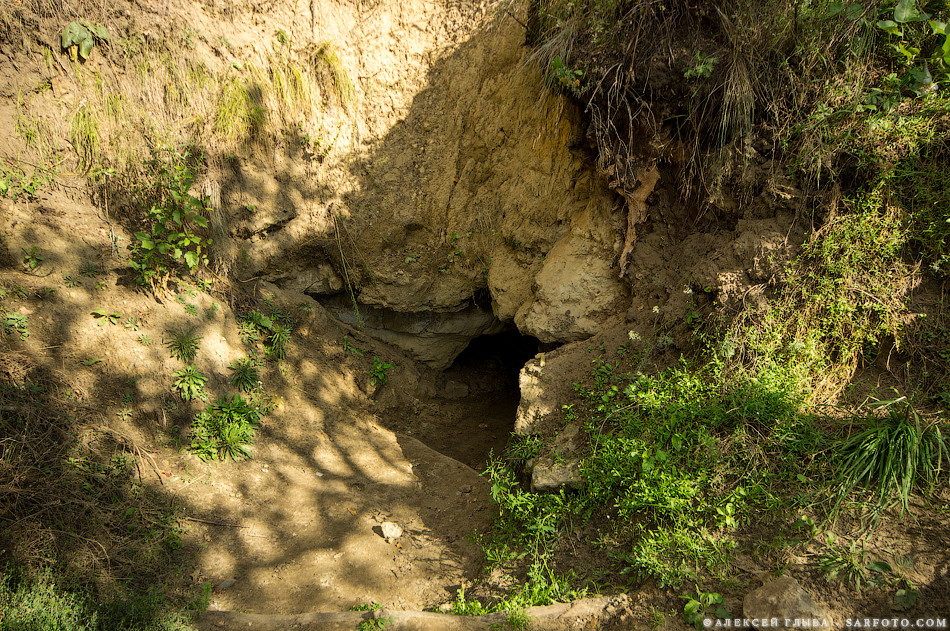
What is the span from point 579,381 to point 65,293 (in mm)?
4271

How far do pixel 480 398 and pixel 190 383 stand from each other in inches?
147

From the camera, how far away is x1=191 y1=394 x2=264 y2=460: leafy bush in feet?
12.9

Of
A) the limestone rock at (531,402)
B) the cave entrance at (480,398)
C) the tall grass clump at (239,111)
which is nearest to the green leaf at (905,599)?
the limestone rock at (531,402)

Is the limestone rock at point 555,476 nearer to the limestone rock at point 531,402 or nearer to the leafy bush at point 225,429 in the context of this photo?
the limestone rock at point 531,402

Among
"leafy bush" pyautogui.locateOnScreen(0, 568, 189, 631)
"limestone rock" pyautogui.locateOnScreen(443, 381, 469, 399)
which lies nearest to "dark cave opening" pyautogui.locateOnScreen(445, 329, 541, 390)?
"limestone rock" pyautogui.locateOnScreen(443, 381, 469, 399)

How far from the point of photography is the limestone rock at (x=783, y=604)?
2219mm

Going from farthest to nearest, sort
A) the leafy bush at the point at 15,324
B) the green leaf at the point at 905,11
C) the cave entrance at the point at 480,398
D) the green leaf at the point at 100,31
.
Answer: the cave entrance at the point at 480,398 → the green leaf at the point at 100,31 → the leafy bush at the point at 15,324 → the green leaf at the point at 905,11

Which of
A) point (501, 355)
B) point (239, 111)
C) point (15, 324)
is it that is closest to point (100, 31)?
point (239, 111)

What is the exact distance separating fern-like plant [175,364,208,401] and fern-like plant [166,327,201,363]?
3.7 inches

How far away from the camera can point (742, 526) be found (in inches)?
107

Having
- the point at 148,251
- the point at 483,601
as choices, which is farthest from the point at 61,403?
the point at 483,601

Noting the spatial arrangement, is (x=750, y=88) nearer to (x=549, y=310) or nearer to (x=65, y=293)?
(x=549, y=310)

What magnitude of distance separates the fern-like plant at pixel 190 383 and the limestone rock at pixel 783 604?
166 inches

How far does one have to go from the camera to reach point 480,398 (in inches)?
265
